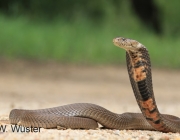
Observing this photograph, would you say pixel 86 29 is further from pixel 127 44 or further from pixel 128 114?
pixel 127 44

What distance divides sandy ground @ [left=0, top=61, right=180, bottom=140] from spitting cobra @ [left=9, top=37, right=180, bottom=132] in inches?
113

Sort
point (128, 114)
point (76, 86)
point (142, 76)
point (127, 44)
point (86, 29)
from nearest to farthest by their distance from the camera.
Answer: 1. point (127, 44)
2. point (142, 76)
3. point (128, 114)
4. point (76, 86)
5. point (86, 29)

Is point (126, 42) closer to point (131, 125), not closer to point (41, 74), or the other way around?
point (131, 125)

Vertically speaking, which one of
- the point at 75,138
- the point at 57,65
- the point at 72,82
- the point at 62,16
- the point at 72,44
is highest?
the point at 62,16

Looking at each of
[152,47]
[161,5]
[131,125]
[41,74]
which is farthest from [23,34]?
[131,125]

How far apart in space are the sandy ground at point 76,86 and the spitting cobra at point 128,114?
9.38ft

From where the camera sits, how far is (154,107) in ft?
18.3

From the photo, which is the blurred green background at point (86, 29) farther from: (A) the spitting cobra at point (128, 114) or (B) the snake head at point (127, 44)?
(B) the snake head at point (127, 44)

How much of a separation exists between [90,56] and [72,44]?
3.51 feet

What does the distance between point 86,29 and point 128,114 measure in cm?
1614

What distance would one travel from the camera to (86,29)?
22719 mm

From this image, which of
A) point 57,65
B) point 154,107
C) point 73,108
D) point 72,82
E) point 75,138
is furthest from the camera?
point 57,65

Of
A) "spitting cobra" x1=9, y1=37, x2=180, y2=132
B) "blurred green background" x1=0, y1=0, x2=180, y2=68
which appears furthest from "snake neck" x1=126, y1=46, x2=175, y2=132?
Answer: "blurred green background" x1=0, y1=0, x2=180, y2=68

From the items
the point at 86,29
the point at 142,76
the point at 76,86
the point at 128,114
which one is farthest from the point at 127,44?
the point at 86,29
